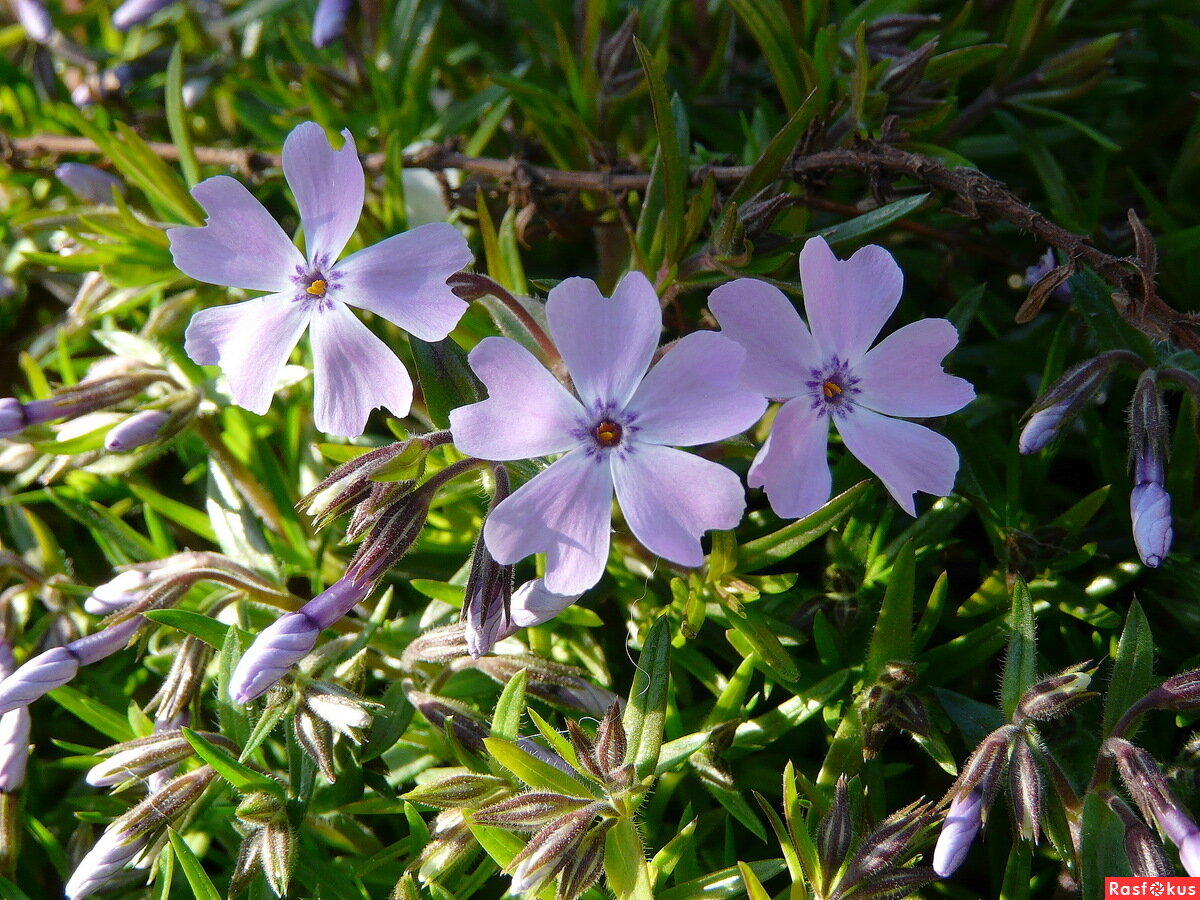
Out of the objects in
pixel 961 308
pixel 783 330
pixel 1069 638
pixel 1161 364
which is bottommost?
pixel 1069 638

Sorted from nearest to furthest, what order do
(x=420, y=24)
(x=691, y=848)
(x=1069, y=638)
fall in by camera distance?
(x=691, y=848) < (x=1069, y=638) < (x=420, y=24)

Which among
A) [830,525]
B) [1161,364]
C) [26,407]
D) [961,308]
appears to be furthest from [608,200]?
[26,407]

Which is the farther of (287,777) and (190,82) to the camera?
(190,82)

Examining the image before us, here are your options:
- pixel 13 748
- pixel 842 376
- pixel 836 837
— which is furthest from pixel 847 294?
pixel 13 748

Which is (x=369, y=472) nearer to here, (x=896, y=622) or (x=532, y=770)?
(x=532, y=770)

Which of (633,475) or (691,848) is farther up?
(633,475)

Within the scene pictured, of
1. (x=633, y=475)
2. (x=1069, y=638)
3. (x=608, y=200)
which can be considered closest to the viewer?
(x=633, y=475)

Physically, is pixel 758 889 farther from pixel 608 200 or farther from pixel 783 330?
pixel 608 200

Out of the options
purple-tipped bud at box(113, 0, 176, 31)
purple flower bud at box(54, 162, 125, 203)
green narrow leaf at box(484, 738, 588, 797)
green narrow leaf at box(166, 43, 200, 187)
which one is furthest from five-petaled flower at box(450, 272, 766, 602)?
purple-tipped bud at box(113, 0, 176, 31)
